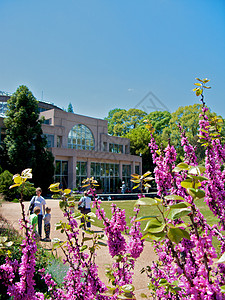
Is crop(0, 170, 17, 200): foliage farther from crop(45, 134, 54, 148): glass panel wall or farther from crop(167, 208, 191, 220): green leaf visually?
crop(167, 208, 191, 220): green leaf

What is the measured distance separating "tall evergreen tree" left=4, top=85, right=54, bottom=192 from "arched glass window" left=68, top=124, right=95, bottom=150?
334 inches

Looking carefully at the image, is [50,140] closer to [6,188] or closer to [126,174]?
[6,188]

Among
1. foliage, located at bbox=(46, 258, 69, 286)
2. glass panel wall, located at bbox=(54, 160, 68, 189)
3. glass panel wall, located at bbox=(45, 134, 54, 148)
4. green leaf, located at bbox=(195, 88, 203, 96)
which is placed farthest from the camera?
glass panel wall, located at bbox=(45, 134, 54, 148)

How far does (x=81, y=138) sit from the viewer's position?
33.8 m

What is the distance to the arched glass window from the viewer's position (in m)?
32.7

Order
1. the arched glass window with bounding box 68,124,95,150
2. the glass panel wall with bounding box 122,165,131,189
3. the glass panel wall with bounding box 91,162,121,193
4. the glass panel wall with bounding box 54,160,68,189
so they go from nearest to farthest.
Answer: the glass panel wall with bounding box 54,160,68,189
the glass panel wall with bounding box 91,162,121,193
the arched glass window with bounding box 68,124,95,150
the glass panel wall with bounding box 122,165,131,189

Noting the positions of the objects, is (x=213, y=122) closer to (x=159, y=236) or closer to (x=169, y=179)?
(x=169, y=179)

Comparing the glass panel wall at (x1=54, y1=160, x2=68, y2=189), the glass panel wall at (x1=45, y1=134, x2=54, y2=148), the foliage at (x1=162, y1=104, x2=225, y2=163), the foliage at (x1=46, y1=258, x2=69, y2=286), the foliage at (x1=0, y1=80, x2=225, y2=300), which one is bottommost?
the foliage at (x1=46, y1=258, x2=69, y2=286)

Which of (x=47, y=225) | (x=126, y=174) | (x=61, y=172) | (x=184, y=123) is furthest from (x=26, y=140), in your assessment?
(x=184, y=123)

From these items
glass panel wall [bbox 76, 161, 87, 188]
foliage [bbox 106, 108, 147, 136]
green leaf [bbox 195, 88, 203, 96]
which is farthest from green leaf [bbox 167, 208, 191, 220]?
foliage [bbox 106, 108, 147, 136]

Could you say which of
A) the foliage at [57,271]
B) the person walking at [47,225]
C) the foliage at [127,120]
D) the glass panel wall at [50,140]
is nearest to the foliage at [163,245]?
the foliage at [57,271]

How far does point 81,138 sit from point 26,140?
37.8ft

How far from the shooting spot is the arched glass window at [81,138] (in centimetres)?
3266

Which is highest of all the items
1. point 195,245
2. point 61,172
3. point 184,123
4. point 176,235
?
point 184,123
